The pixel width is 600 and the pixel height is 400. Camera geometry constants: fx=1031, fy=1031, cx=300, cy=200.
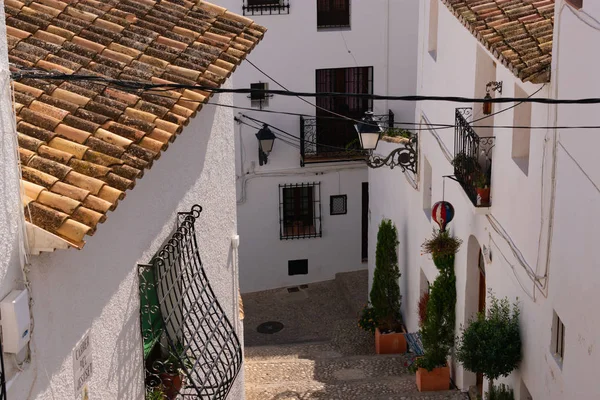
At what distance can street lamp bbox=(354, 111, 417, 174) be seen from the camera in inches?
575

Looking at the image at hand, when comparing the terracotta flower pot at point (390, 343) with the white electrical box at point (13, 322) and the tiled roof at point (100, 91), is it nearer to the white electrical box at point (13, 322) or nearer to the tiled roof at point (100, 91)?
the tiled roof at point (100, 91)

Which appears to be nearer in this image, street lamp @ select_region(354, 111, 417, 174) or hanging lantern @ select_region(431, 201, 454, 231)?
hanging lantern @ select_region(431, 201, 454, 231)

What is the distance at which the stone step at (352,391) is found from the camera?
1487cm

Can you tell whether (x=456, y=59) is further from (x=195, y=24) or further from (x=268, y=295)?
(x=268, y=295)

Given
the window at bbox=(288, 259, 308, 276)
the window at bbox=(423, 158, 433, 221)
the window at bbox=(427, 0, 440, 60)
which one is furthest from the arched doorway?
the window at bbox=(288, 259, 308, 276)

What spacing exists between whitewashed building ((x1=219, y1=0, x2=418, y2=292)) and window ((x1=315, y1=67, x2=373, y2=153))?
2cm

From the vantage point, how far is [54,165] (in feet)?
21.4

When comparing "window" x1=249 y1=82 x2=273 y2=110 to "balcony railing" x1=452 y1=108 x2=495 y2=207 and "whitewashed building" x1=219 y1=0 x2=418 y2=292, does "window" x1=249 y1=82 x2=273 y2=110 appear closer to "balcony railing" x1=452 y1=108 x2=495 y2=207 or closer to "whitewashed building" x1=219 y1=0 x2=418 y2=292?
"whitewashed building" x1=219 y1=0 x2=418 y2=292

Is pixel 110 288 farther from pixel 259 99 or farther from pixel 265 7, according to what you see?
pixel 265 7

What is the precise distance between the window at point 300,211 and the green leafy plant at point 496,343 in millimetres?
10684

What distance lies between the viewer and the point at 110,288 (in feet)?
24.3

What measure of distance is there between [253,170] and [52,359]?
53.8ft

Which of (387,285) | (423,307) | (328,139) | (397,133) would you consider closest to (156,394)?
(423,307)

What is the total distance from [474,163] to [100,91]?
21.6ft
